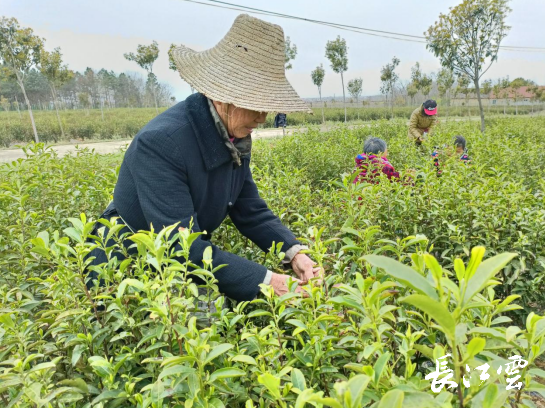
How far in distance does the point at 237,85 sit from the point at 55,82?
23243 millimetres

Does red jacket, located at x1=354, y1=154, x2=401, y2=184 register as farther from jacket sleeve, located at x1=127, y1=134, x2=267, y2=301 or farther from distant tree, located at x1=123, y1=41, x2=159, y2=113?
distant tree, located at x1=123, y1=41, x2=159, y2=113

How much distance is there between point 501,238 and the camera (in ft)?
7.22

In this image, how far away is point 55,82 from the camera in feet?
68.8

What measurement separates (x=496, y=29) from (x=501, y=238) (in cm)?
1518

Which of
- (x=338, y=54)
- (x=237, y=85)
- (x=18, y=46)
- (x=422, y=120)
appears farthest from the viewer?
(x=338, y=54)

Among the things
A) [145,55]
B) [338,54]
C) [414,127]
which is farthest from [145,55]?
[414,127]

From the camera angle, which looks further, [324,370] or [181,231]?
[181,231]

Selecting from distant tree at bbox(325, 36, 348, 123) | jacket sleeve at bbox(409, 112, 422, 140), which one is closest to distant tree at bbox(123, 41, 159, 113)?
distant tree at bbox(325, 36, 348, 123)

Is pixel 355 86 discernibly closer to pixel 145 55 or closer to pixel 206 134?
pixel 145 55

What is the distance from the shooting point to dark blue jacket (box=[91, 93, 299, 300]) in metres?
Answer: 1.46

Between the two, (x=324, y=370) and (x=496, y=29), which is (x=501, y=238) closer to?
(x=324, y=370)

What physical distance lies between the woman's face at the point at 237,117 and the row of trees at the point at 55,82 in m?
14.8

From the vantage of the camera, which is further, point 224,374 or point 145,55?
point 145,55

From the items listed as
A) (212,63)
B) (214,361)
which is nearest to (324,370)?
(214,361)
